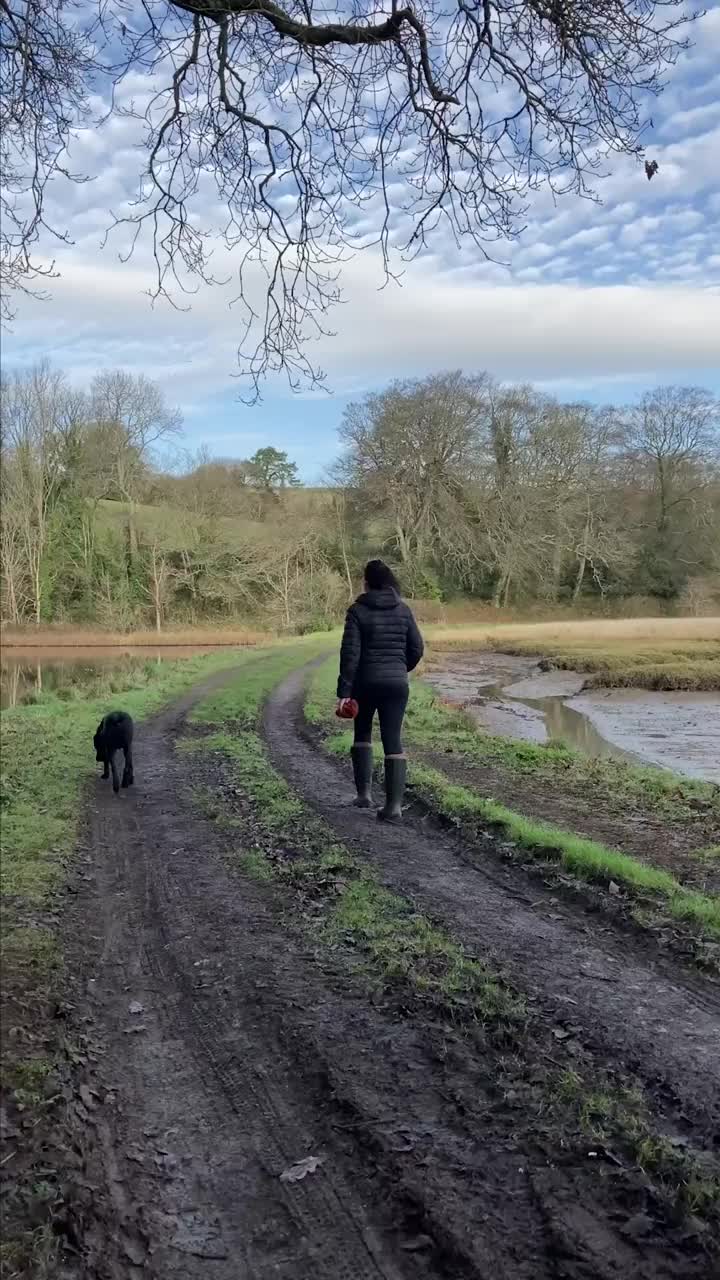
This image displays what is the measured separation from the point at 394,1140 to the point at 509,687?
23578mm

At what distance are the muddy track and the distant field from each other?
20.6 meters

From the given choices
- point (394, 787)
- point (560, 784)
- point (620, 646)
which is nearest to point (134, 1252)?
point (394, 787)

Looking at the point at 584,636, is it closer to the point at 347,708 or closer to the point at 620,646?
the point at 620,646

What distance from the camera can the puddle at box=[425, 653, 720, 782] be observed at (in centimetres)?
1493

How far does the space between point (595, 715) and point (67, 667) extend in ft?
62.6

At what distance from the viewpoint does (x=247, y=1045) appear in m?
3.64

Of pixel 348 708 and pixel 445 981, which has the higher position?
pixel 348 708

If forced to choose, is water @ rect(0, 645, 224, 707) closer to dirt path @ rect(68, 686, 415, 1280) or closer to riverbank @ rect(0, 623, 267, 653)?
riverbank @ rect(0, 623, 267, 653)

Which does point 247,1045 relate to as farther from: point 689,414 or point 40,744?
point 689,414

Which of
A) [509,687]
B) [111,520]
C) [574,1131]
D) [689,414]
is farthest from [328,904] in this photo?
[689,414]

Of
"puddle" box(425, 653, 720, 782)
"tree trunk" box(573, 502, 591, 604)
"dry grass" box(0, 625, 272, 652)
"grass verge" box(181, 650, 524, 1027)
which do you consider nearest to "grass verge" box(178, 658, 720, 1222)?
"grass verge" box(181, 650, 524, 1027)

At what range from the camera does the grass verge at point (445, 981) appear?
112 inches

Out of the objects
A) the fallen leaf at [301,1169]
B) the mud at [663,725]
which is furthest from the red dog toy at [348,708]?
the mud at [663,725]

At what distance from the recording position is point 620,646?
35.0m
